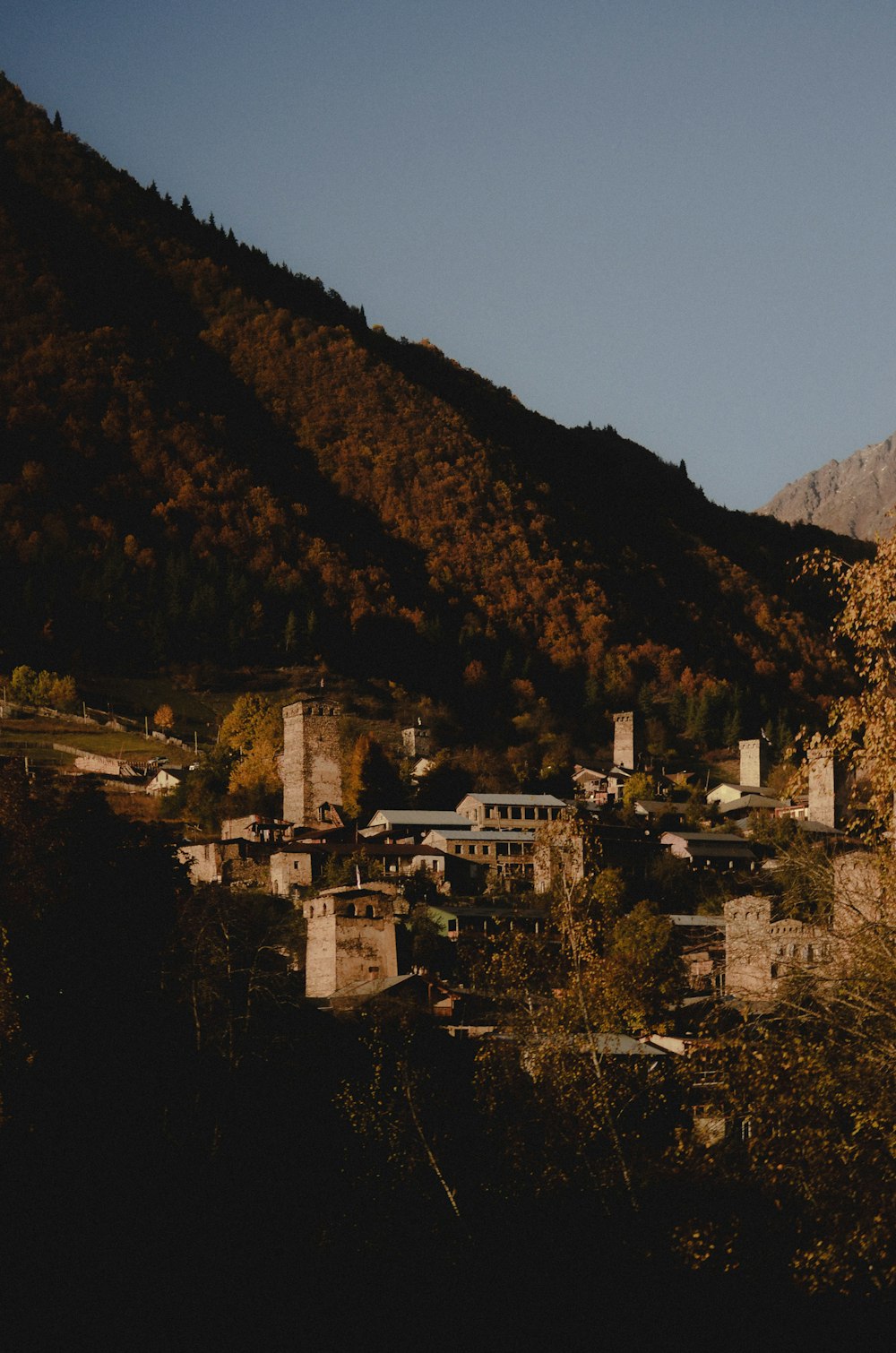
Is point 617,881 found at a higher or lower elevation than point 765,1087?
lower

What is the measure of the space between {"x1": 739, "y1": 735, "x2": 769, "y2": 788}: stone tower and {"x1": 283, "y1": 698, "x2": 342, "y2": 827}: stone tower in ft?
88.6

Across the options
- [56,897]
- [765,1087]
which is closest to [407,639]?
[56,897]

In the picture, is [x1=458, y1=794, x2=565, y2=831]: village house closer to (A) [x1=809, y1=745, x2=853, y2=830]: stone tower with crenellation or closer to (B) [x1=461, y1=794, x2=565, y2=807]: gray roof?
(B) [x1=461, y1=794, x2=565, y2=807]: gray roof

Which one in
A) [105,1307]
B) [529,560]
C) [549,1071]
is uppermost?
[529,560]

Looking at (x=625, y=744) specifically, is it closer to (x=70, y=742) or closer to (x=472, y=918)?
(x=70, y=742)

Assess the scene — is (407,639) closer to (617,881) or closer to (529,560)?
(529,560)

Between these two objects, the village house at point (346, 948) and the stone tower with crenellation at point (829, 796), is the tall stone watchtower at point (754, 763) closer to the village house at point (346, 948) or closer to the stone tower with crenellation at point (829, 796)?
the stone tower with crenellation at point (829, 796)

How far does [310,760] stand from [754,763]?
29.2 meters

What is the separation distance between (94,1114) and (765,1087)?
15662 millimetres

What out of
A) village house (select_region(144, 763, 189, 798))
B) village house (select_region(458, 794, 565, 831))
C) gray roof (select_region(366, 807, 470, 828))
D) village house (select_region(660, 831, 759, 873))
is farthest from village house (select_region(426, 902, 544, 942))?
village house (select_region(144, 763, 189, 798))

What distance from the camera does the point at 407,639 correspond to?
123 meters

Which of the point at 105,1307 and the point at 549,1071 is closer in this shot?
the point at 549,1071

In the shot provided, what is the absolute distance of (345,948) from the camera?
44219mm

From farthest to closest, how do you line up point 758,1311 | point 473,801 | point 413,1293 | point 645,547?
point 645,547, point 473,801, point 413,1293, point 758,1311
